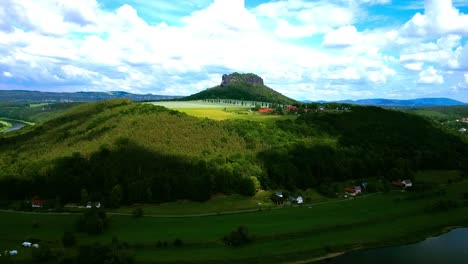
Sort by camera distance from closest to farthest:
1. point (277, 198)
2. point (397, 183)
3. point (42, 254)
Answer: point (42, 254) → point (277, 198) → point (397, 183)

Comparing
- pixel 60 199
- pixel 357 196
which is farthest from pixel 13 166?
pixel 357 196

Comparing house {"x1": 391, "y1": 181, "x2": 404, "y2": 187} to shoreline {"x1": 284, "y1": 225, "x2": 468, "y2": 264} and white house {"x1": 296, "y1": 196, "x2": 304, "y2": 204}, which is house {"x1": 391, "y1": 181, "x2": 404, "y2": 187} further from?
white house {"x1": 296, "y1": 196, "x2": 304, "y2": 204}

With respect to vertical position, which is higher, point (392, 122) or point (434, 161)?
point (392, 122)

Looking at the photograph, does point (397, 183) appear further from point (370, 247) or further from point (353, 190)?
point (370, 247)

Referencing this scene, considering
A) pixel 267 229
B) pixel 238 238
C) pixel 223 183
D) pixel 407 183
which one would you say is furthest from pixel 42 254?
pixel 407 183

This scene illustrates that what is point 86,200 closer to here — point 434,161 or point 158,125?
point 158,125
